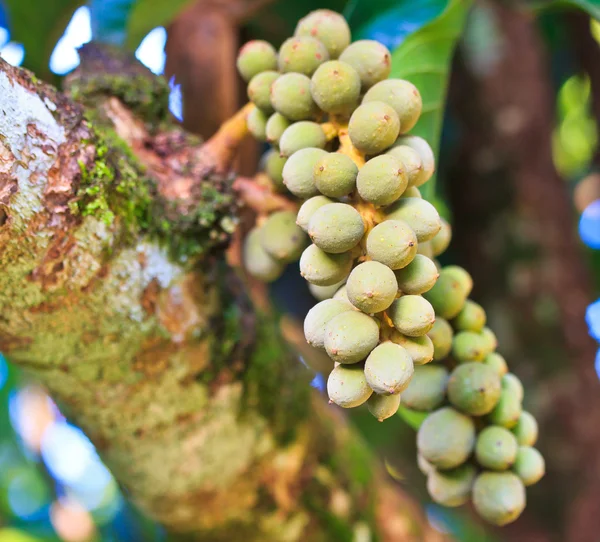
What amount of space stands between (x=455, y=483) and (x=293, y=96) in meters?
0.48

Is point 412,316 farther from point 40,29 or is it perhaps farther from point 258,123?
point 40,29

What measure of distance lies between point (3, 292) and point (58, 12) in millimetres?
975

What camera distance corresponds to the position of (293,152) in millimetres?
664

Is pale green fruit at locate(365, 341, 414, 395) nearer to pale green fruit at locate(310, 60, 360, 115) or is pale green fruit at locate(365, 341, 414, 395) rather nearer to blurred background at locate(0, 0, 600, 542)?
pale green fruit at locate(310, 60, 360, 115)

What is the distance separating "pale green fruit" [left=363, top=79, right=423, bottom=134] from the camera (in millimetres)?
637

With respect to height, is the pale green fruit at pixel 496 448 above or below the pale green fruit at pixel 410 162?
below

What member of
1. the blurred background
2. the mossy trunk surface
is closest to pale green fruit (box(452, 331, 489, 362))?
the mossy trunk surface

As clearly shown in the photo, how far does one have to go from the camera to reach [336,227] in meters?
0.56

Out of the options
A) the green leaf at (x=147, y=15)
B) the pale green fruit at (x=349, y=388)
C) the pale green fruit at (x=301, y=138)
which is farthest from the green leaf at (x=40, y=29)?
the pale green fruit at (x=349, y=388)

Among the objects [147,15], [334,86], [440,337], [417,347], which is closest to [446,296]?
[440,337]

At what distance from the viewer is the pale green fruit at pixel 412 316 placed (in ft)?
1.78

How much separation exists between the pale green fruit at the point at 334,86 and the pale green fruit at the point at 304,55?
0.12 feet

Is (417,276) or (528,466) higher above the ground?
(417,276)

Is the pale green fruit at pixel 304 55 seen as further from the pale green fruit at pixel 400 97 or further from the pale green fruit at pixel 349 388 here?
the pale green fruit at pixel 349 388
